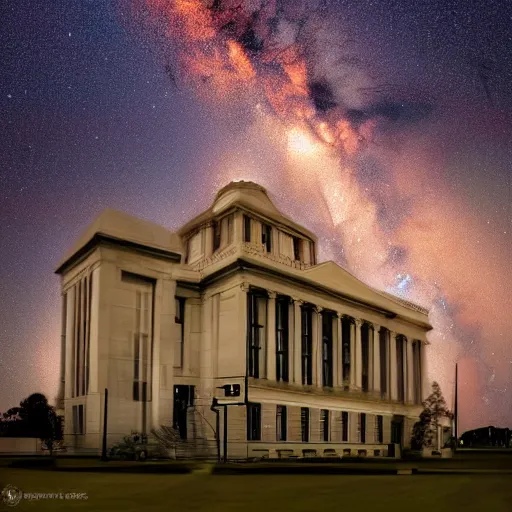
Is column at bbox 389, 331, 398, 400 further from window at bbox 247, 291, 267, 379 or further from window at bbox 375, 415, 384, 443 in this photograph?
window at bbox 247, 291, 267, 379

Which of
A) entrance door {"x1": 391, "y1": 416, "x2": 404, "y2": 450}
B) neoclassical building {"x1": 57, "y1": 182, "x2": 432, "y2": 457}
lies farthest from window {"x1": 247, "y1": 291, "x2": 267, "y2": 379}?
entrance door {"x1": 391, "y1": 416, "x2": 404, "y2": 450}

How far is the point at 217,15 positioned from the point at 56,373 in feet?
18.1

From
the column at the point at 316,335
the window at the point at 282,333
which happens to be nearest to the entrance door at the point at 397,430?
the column at the point at 316,335

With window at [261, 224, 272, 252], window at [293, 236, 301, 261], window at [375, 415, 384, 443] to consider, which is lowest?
window at [375, 415, 384, 443]

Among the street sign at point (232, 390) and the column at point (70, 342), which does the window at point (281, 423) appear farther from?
the column at point (70, 342)

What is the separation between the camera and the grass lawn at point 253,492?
888cm

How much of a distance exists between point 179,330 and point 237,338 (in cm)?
113

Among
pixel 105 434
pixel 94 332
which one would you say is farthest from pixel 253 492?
pixel 94 332

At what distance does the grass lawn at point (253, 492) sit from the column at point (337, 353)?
8.39 ft

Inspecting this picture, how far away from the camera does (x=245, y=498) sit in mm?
9414

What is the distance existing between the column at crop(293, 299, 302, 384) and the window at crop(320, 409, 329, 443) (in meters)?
0.62

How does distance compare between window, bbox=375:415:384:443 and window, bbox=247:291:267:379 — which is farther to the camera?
window, bbox=375:415:384:443

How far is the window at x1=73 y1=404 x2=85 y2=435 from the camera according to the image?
1131cm

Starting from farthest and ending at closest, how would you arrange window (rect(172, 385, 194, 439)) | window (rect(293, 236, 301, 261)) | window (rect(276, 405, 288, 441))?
window (rect(276, 405, 288, 441)) < window (rect(293, 236, 301, 261)) < window (rect(172, 385, 194, 439))
